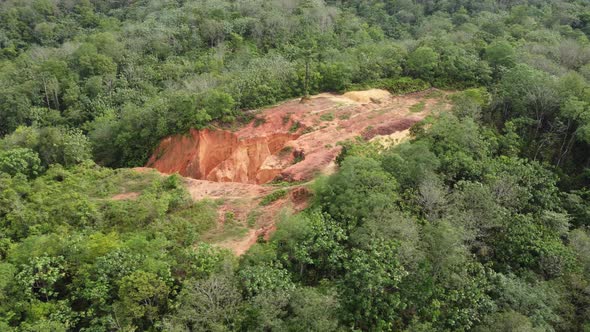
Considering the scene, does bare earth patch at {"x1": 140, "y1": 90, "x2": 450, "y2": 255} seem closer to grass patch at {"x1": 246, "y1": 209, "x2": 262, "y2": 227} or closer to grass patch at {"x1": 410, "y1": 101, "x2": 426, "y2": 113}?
grass patch at {"x1": 410, "y1": 101, "x2": 426, "y2": 113}

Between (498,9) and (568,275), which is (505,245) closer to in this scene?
(568,275)

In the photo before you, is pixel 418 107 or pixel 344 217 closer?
pixel 344 217

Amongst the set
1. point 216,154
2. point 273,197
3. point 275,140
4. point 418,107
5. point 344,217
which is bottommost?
point 216,154

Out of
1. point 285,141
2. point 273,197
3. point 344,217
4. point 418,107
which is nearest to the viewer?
point 344,217

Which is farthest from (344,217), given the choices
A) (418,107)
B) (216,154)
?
(418,107)

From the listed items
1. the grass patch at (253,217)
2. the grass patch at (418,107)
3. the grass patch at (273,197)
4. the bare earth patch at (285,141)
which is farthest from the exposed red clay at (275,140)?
the grass patch at (253,217)

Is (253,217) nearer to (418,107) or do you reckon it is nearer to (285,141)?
(285,141)
